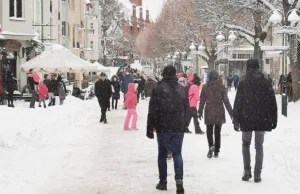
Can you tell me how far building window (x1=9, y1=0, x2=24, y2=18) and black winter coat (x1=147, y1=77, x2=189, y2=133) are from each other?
27.9 meters

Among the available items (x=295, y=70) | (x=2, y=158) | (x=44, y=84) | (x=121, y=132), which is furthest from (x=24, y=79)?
(x=2, y=158)

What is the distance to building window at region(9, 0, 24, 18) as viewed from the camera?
34.4m

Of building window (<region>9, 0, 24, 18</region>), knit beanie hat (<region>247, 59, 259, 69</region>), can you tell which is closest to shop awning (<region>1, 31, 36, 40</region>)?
building window (<region>9, 0, 24, 18</region>)

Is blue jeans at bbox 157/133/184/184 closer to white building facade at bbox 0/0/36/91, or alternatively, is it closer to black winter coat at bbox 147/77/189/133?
black winter coat at bbox 147/77/189/133

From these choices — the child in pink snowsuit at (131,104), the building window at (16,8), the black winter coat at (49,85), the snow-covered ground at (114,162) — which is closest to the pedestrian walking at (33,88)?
the black winter coat at (49,85)

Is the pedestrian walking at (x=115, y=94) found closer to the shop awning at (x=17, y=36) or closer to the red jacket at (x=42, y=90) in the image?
the red jacket at (x=42, y=90)

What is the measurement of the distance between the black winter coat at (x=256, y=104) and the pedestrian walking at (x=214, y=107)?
226cm

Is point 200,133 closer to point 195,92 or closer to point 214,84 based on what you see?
point 195,92

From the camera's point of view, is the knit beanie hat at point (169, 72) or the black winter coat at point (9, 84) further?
the black winter coat at point (9, 84)

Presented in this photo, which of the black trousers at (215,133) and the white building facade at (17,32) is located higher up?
the white building facade at (17,32)

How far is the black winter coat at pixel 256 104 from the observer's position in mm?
8477

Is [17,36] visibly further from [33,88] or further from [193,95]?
[193,95]

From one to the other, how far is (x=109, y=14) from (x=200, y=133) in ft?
236

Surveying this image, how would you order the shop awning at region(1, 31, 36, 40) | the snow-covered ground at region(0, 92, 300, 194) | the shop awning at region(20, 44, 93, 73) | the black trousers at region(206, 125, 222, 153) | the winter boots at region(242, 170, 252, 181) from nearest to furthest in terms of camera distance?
the snow-covered ground at region(0, 92, 300, 194)
the winter boots at region(242, 170, 252, 181)
the black trousers at region(206, 125, 222, 153)
the shop awning at region(20, 44, 93, 73)
the shop awning at region(1, 31, 36, 40)
